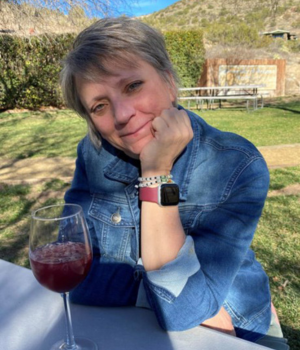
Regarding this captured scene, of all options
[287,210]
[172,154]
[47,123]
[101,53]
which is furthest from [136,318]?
[47,123]

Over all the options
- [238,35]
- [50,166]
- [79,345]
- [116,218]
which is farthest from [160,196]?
[238,35]

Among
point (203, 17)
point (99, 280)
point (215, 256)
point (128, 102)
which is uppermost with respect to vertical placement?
point (128, 102)

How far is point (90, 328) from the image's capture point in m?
0.92

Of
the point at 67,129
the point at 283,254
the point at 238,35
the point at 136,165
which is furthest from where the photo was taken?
the point at 238,35

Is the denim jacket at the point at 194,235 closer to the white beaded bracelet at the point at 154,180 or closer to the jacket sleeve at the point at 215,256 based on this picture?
the jacket sleeve at the point at 215,256

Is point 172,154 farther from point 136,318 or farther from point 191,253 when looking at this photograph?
point 136,318

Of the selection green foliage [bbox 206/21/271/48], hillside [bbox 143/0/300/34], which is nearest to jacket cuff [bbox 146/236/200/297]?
green foliage [bbox 206/21/271/48]

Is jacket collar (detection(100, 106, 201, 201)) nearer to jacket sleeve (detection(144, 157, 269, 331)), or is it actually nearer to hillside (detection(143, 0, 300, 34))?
jacket sleeve (detection(144, 157, 269, 331))

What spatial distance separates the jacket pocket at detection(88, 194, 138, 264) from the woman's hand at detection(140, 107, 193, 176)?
8.5 inches

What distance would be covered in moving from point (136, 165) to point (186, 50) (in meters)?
14.8

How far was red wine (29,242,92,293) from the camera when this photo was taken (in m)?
0.82

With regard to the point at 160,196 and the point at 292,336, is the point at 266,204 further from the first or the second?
the point at 160,196

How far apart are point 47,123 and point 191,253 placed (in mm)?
9650

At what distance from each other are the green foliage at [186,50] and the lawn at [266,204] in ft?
20.2
